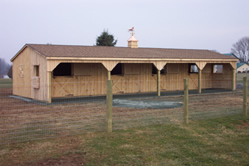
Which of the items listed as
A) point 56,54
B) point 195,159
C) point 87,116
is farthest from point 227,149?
point 56,54

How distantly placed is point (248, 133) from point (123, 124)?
3360mm

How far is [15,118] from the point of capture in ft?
29.9

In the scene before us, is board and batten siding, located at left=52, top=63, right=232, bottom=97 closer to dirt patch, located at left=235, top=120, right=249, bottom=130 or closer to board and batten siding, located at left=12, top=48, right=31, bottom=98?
board and batten siding, located at left=12, top=48, right=31, bottom=98

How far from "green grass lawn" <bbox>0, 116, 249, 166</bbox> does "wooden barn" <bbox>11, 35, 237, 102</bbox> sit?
23.2 ft

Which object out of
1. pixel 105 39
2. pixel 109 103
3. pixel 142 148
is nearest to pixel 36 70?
pixel 109 103

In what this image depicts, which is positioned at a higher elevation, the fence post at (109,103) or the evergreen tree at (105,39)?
the evergreen tree at (105,39)

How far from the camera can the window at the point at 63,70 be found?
645 inches

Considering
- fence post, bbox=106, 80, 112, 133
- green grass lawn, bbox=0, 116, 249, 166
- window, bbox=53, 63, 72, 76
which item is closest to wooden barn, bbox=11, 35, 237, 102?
window, bbox=53, 63, 72, 76

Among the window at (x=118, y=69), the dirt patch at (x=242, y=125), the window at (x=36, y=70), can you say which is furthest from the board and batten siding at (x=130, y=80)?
the dirt patch at (x=242, y=125)

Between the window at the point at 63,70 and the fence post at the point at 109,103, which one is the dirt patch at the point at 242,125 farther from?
the window at the point at 63,70

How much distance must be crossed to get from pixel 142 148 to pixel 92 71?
11772 millimetres

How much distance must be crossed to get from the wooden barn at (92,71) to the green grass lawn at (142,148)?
279 inches

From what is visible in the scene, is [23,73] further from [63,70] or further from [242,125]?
[242,125]

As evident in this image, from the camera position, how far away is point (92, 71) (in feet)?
56.7
